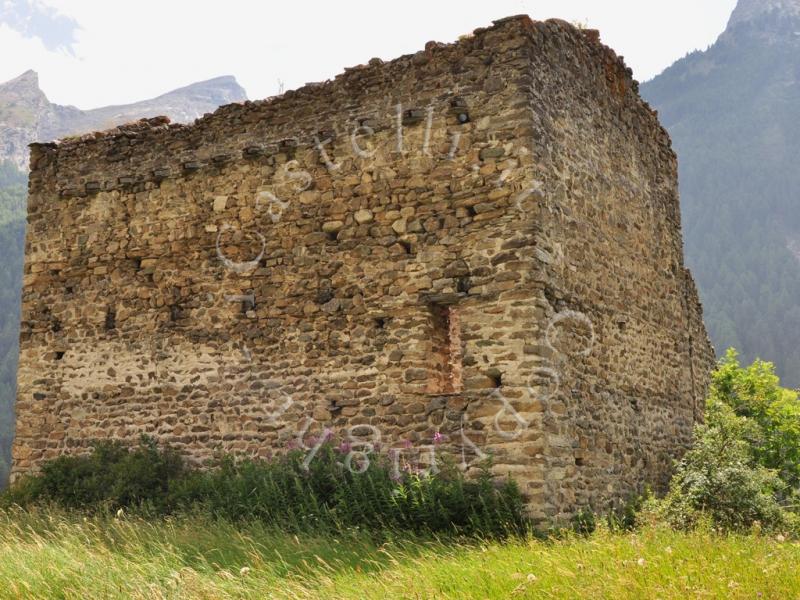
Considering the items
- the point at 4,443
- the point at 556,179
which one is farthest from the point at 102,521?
the point at 4,443

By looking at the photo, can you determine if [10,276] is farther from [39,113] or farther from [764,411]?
[764,411]

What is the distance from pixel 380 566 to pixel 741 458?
18.0 ft

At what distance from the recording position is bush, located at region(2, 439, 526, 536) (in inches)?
354

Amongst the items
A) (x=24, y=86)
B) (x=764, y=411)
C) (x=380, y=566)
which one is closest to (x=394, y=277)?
(x=380, y=566)

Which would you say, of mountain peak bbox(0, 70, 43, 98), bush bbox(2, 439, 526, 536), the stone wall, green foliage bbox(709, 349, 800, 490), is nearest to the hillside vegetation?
mountain peak bbox(0, 70, 43, 98)

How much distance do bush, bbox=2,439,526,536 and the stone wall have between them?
0.26 meters

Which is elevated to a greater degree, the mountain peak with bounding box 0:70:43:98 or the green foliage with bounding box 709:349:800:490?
the mountain peak with bounding box 0:70:43:98

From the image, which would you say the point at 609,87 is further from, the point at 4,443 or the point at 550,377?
the point at 4,443

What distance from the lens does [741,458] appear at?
1132cm

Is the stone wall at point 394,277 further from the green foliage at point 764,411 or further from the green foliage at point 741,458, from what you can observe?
the green foliage at point 764,411

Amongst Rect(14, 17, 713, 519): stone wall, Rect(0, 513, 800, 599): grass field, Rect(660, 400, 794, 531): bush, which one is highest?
Rect(14, 17, 713, 519): stone wall

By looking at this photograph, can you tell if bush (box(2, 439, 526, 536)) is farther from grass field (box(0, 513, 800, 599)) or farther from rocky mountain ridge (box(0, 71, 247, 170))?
rocky mountain ridge (box(0, 71, 247, 170))

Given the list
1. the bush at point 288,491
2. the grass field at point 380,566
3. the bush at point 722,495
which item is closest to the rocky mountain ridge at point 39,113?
the bush at point 288,491

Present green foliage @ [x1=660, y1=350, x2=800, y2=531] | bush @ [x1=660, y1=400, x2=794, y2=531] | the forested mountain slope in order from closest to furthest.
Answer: bush @ [x1=660, y1=400, x2=794, y2=531] → green foliage @ [x1=660, y1=350, x2=800, y2=531] → the forested mountain slope
